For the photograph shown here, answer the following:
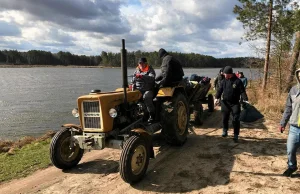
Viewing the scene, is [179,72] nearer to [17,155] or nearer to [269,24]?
[17,155]

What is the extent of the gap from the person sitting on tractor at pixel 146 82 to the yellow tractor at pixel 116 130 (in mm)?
134

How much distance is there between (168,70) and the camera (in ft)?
21.7

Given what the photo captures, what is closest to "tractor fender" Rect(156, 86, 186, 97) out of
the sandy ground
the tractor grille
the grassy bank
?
the sandy ground

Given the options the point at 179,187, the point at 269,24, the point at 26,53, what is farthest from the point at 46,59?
the point at 179,187

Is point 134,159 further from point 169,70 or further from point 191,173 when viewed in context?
point 169,70

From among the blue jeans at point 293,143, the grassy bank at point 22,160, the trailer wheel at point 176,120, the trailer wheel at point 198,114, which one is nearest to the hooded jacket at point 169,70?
the trailer wheel at point 176,120

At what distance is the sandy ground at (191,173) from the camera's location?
470 centimetres

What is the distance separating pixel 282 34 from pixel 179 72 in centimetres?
925

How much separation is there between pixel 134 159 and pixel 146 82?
1.86 meters

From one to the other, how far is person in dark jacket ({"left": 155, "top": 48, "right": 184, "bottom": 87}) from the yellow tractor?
1.88 feet

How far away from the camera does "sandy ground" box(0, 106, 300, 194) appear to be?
4.70 metres

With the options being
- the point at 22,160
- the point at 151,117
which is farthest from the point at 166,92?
the point at 22,160

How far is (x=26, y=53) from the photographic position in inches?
4400

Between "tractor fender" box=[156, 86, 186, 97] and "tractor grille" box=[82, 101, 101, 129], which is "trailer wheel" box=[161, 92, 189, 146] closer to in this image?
"tractor fender" box=[156, 86, 186, 97]
